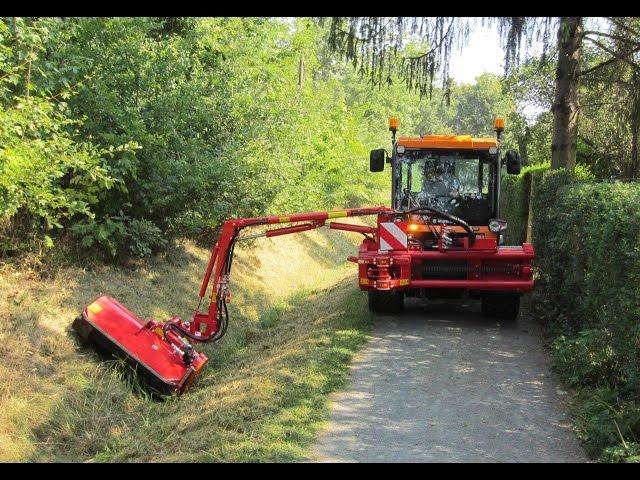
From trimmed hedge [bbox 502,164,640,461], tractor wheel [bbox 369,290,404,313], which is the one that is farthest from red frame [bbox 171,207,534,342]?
trimmed hedge [bbox 502,164,640,461]

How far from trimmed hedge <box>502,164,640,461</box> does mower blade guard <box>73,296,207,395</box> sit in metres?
4.77

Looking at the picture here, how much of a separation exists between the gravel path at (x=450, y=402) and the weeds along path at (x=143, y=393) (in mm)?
329

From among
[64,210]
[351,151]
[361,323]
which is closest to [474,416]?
[361,323]

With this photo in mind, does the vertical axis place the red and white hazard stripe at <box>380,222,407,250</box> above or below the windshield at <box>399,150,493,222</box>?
below

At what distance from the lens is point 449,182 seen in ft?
37.1

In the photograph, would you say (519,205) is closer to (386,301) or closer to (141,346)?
(386,301)

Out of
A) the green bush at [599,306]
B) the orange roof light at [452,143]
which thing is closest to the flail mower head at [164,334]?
the orange roof light at [452,143]

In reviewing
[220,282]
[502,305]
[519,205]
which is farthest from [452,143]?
[519,205]

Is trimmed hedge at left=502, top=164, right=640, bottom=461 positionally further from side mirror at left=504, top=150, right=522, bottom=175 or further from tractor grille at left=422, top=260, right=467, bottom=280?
tractor grille at left=422, top=260, right=467, bottom=280

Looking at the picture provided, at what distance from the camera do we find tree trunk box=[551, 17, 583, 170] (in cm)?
1212

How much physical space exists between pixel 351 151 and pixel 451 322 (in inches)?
724

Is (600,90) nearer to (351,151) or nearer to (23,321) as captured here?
(23,321)

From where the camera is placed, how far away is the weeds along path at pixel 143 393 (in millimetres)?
6023

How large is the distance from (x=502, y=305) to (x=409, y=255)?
1769 millimetres
